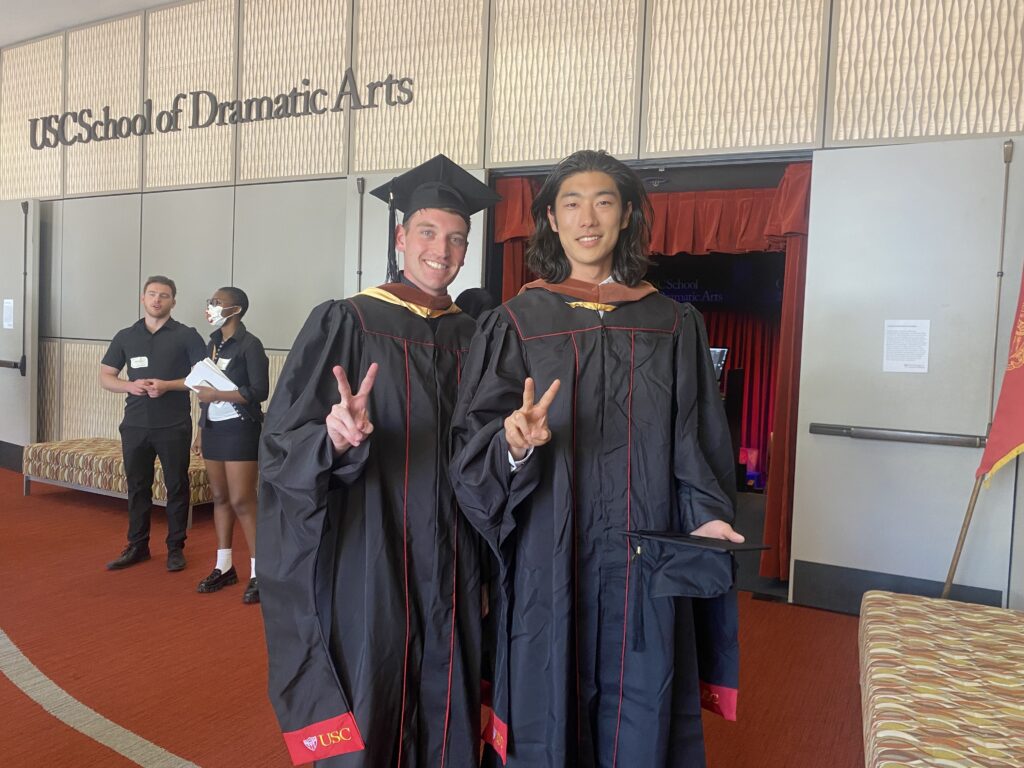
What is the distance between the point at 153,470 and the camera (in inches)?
180

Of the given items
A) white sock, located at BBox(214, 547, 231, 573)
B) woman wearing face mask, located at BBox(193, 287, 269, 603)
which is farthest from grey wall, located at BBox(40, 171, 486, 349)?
white sock, located at BBox(214, 547, 231, 573)

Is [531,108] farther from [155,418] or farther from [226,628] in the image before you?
[226,628]

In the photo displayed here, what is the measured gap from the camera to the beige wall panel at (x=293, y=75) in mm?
5648

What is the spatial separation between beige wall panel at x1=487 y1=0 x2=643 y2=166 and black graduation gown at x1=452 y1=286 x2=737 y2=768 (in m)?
3.24

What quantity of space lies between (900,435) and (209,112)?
5.74 metres

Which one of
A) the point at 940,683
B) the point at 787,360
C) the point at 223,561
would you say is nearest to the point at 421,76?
the point at 787,360

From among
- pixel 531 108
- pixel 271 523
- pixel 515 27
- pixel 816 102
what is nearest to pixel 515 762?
pixel 271 523

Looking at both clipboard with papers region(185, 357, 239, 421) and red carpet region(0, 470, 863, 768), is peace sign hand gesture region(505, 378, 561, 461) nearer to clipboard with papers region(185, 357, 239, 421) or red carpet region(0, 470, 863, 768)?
red carpet region(0, 470, 863, 768)

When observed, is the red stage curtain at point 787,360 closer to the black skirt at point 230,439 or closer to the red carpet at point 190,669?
the red carpet at point 190,669

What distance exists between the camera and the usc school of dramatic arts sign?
5.45 metres

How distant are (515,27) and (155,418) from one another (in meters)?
3.36

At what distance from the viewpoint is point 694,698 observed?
168 cm

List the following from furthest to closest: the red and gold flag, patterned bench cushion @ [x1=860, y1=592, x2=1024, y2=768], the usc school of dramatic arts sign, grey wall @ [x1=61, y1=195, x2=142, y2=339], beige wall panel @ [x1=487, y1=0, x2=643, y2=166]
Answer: grey wall @ [x1=61, y1=195, x2=142, y2=339] → the usc school of dramatic arts sign → beige wall panel @ [x1=487, y1=0, x2=643, y2=166] → the red and gold flag → patterned bench cushion @ [x1=860, y1=592, x2=1024, y2=768]

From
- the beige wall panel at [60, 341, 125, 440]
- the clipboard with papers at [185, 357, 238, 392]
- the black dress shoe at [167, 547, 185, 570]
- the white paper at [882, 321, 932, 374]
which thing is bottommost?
the black dress shoe at [167, 547, 185, 570]
